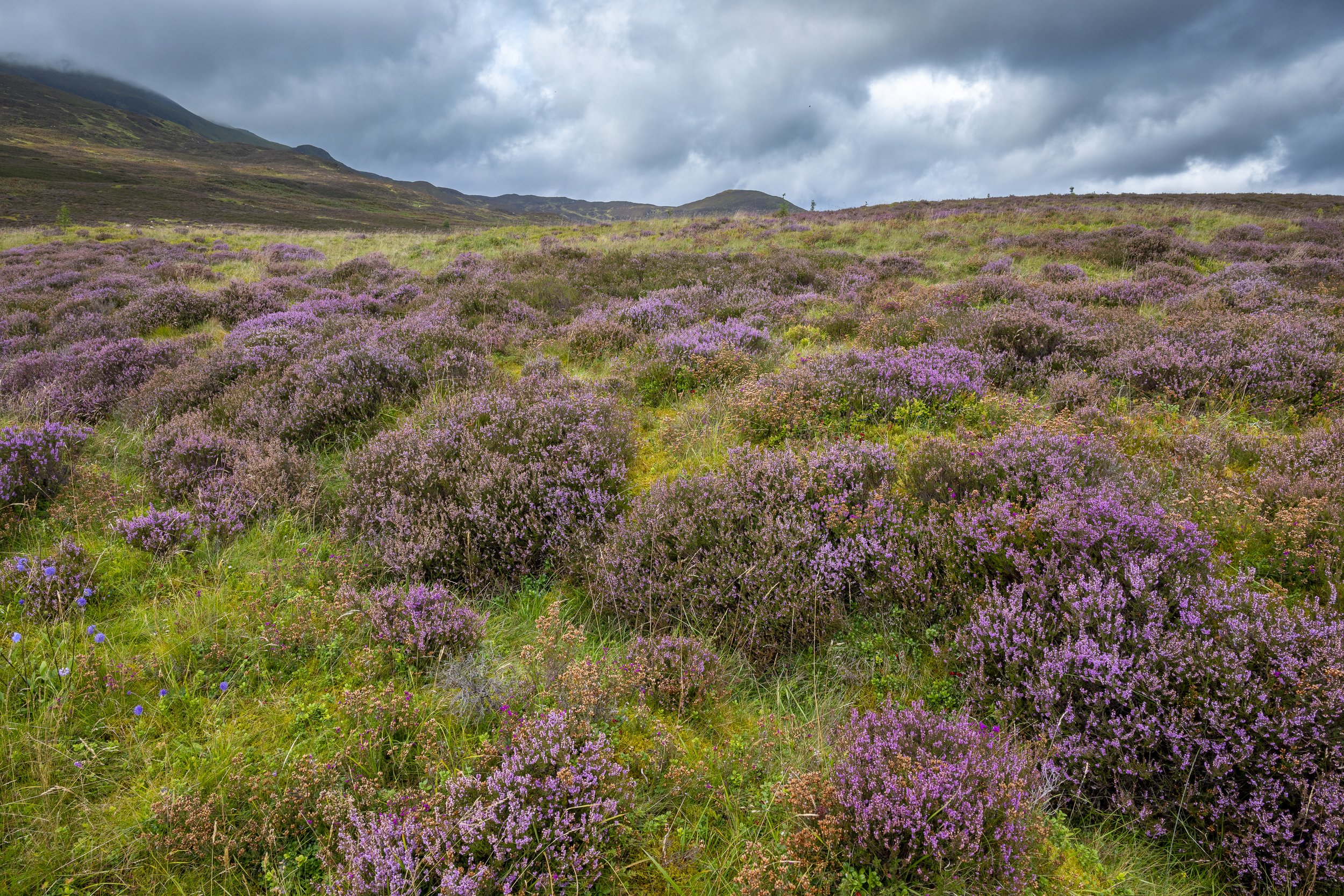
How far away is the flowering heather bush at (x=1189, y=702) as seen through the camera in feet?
6.64

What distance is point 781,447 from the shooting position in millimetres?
4840

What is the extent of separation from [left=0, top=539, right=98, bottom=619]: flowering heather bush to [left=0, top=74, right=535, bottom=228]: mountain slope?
48352mm

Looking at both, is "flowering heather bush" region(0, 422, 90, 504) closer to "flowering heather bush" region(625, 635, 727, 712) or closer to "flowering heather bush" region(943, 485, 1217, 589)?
"flowering heather bush" region(625, 635, 727, 712)

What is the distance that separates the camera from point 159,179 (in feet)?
214

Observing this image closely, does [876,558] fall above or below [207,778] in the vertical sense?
above

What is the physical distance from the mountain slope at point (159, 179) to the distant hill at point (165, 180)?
0.93 feet

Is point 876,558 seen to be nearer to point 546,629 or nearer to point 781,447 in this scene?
point 781,447

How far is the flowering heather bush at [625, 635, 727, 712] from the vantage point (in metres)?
2.77

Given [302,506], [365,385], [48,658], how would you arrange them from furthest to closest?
[365,385] < [302,506] < [48,658]

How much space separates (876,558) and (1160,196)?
40.7 m

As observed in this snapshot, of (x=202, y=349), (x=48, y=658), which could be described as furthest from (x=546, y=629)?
(x=202, y=349)

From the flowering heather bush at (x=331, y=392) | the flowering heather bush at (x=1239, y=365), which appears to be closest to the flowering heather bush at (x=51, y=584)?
the flowering heather bush at (x=331, y=392)

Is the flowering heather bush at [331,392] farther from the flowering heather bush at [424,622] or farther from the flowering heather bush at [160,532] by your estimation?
the flowering heather bush at [424,622]

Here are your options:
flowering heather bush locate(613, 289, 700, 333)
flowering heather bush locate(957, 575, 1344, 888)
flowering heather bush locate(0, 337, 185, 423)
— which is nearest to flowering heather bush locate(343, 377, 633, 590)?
flowering heather bush locate(957, 575, 1344, 888)
